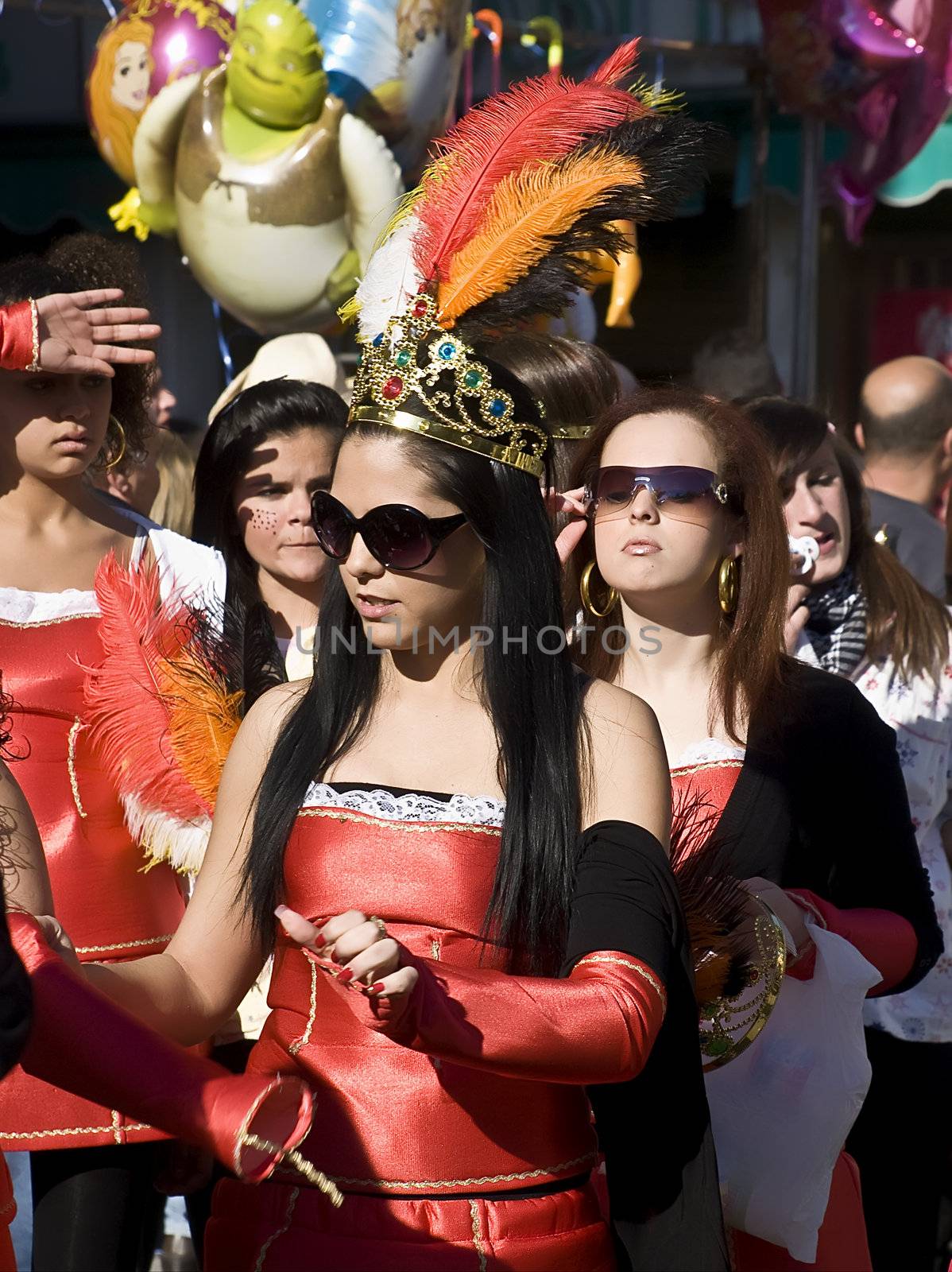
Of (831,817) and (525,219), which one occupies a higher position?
(525,219)

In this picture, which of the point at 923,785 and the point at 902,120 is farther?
the point at 902,120

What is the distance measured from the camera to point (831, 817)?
255 cm

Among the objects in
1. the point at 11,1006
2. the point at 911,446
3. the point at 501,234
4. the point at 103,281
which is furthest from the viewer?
the point at 911,446

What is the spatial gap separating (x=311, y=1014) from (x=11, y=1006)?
19.1 inches

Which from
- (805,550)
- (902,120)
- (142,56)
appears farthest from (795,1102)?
(902,120)

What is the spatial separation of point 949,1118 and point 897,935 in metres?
1.20

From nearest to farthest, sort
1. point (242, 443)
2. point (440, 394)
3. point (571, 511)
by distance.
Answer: point (440, 394) < point (571, 511) < point (242, 443)

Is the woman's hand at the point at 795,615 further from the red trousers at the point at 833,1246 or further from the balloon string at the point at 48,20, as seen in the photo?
the balloon string at the point at 48,20

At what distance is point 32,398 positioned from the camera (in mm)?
2848

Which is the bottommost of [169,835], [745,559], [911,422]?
[169,835]

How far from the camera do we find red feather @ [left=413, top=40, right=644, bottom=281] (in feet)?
6.80

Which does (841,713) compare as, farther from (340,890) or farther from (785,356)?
(785,356)

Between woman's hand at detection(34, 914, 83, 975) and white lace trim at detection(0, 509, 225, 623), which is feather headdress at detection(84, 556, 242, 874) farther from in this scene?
woman's hand at detection(34, 914, 83, 975)

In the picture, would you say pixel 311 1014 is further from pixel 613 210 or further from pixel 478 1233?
pixel 613 210
